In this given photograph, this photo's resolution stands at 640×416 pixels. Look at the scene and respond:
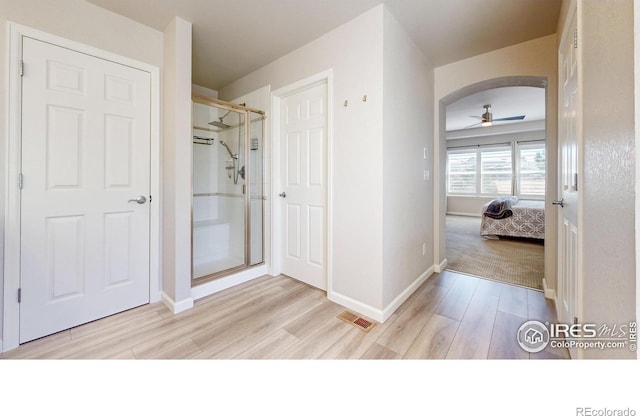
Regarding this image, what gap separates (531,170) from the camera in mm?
6594

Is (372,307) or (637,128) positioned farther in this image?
(372,307)

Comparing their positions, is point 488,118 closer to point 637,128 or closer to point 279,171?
point 279,171

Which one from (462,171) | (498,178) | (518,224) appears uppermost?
(462,171)

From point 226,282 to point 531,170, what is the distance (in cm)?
791

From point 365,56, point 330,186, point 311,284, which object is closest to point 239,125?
point 330,186

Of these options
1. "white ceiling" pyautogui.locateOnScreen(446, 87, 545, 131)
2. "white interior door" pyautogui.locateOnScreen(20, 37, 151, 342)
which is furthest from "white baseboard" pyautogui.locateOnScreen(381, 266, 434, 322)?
"white ceiling" pyautogui.locateOnScreen(446, 87, 545, 131)

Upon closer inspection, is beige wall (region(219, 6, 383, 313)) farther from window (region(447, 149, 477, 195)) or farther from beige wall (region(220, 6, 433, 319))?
window (region(447, 149, 477, 195))

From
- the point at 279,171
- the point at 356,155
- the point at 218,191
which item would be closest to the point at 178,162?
the point at 218,191

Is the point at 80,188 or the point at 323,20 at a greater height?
the point at 323,20

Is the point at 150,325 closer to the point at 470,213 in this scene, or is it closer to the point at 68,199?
the point at 68,199

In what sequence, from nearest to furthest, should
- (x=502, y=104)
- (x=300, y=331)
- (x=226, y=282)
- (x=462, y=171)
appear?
1. (x=300, y=331)
2. (x=226, y=282)
3. (x=502, y=104)
4. (x=462, y=171)

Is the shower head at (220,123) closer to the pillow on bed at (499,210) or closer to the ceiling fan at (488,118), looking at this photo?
the ceiling fan at (488,118)

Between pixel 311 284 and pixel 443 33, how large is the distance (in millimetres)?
2639

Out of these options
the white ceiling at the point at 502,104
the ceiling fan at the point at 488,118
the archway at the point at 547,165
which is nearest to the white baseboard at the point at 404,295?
the archway at the point at 547,165
